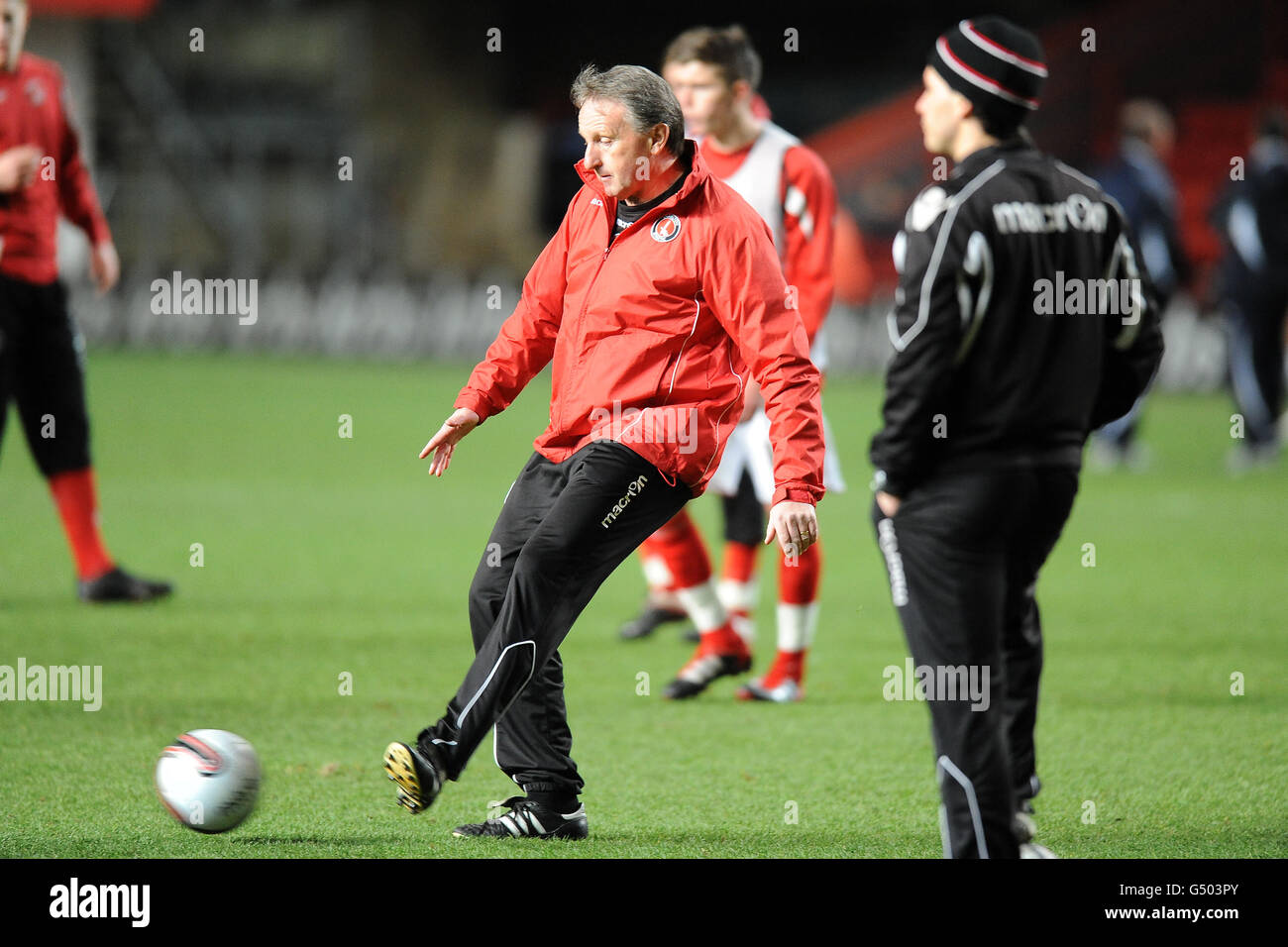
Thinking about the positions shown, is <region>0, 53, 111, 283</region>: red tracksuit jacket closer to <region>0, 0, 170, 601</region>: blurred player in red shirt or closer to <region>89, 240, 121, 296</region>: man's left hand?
<region>0, 0, 170, 601</region>: blurred player in red shirt

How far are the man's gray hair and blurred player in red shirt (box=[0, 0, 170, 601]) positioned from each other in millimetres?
4010

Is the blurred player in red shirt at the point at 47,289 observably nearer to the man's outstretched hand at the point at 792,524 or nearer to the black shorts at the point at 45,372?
the black shorts at the point at 45,372

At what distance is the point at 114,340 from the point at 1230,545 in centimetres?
1873

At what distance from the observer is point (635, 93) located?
4.57m

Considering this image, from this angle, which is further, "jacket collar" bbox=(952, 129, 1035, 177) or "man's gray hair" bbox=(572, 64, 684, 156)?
"man's gray hair" bbox=(572, 64, 684, 156)

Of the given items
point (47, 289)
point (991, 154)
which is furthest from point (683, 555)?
point (47, 289)

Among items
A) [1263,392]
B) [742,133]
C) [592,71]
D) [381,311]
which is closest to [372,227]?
[381,311]

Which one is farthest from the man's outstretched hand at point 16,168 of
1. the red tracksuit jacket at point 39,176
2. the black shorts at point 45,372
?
the black shorts at point 45,372

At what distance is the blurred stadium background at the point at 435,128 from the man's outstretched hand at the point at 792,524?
65.3ft

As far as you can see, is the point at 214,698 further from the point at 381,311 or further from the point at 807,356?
the point at 381,311

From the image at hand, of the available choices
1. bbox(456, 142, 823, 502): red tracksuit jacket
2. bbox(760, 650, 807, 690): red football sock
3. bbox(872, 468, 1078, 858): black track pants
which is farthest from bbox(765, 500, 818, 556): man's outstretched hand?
bbox(760, 650, 807, 690): red football sock

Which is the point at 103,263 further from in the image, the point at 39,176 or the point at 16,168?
the point at 16,168

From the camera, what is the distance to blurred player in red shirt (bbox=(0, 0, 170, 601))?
7938 millimetres

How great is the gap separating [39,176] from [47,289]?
538 millimetres
